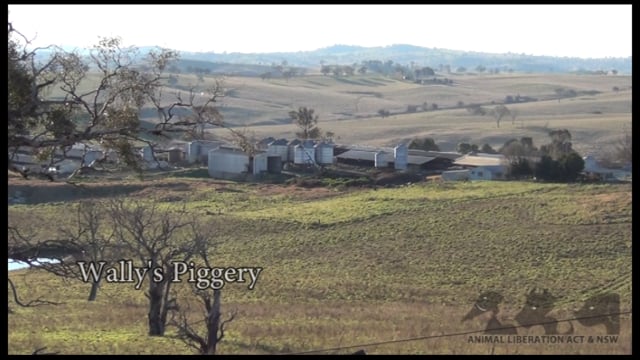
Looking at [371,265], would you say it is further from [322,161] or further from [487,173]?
[322,161]

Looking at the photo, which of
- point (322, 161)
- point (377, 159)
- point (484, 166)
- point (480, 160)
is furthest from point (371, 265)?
point (480, 160)

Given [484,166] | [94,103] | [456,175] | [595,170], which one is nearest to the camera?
[94,103]

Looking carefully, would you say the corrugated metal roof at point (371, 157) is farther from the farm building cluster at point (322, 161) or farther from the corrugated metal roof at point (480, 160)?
the corrugated metal roof at point (480, 160)

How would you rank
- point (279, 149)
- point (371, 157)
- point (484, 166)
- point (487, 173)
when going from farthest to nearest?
point (371, 157) → point (279, 149) → point (484, 166) → point (487, 173)

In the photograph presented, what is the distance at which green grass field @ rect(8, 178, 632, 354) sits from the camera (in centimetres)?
1322

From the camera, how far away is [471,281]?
70.1ft

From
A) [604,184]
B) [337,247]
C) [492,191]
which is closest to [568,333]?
[337,247]

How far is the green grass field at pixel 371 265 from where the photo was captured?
43.4ft

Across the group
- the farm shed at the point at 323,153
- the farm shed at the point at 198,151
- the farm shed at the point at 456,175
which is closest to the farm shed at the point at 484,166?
the farm shed at the point at 456,175

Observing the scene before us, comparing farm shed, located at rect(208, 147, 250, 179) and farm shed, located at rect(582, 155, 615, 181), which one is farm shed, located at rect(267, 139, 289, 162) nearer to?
farm shed, located at rect(208, 147, 250, 179)

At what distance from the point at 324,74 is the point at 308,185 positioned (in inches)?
4638

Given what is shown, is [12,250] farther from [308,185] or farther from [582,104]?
[582,104]

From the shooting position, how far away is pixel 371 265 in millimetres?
23703

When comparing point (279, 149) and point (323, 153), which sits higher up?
point (279, 149)
